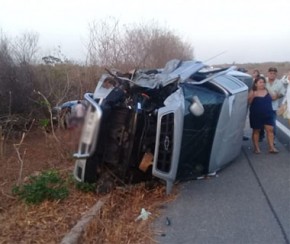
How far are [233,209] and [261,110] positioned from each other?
11.1ft

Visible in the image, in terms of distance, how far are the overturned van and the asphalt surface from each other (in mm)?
388

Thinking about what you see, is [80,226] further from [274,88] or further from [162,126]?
[274,88]

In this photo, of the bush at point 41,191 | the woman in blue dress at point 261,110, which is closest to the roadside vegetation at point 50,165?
the bush at point 41,191

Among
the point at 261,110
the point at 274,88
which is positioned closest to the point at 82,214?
the point at 261,110

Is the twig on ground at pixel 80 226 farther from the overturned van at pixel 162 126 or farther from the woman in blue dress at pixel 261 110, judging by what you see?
the woman in blue dress at pixel 261 110

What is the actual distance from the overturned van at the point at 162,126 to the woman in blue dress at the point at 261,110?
51.7 inches

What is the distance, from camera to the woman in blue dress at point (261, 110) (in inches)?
340

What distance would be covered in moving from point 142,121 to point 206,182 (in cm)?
159

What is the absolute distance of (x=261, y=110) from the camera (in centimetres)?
867

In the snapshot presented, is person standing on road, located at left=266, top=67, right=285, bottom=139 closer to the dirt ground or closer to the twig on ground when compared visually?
the dirt ground

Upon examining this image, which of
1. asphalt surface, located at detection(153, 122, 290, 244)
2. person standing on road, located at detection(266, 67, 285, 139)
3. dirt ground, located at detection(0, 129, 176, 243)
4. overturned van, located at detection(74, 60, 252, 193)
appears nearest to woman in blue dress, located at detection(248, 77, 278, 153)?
person standing on road, located at detection(266, 67, 285, 139)

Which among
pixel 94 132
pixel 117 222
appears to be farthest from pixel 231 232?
pixel 94 132

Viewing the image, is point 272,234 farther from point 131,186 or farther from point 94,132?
point 94,132

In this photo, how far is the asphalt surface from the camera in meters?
4.91
